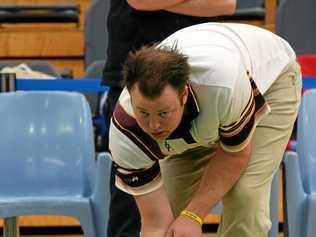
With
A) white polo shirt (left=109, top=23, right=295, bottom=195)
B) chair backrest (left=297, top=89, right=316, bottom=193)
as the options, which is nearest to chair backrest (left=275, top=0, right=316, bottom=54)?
chair backrest (left=297, top=89, right=316, bottom=193)

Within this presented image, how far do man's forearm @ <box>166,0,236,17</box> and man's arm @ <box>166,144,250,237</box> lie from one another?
0.44 metres

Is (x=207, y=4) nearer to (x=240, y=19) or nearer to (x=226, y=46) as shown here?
(x=226, y=46)

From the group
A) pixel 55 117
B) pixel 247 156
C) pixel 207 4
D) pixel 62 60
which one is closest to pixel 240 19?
pixel 62 60

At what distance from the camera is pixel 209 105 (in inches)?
74.5

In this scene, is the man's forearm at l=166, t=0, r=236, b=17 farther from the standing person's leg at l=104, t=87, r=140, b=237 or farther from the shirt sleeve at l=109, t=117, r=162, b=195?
the shirt sleeve at l=109, t=117, r=162, b=195

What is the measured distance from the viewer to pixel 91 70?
385 centimetres

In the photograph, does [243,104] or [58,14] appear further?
[58,14]

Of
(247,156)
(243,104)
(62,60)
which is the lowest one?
(62,60)

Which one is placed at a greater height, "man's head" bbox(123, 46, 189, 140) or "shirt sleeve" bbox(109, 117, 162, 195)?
"man's head" bbox(123, 46, 189, 140)

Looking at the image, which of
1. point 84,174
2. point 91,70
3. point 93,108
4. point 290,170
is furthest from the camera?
point 93,108

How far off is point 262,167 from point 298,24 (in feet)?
7.55

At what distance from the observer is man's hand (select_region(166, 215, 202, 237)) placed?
76.1 inches

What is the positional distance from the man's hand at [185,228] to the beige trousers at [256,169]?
7.2 inches

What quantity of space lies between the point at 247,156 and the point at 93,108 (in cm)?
216
